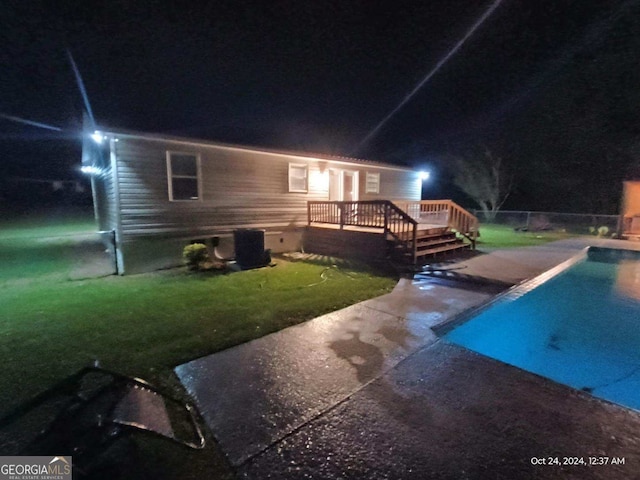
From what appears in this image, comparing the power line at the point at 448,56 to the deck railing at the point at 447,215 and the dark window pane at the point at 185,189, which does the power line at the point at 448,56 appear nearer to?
the deck railing at the point at 447,215

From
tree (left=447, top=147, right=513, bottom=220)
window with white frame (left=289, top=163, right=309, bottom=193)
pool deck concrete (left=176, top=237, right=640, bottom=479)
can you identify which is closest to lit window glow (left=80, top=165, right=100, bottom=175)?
window with white frame (left=289, top=163, right=309, bottom=193)

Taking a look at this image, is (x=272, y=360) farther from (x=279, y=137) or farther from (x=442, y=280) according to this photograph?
(x=279, y=137)

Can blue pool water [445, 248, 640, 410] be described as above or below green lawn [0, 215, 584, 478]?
below

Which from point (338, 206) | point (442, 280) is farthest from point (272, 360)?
point (338, 206)

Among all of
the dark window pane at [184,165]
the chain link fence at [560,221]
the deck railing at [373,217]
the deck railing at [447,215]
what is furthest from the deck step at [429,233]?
the chain link fence at [560,221]

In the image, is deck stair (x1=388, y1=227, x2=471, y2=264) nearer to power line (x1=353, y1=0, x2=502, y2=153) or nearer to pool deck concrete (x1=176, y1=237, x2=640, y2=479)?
pool deck concrete (x1=176, y1=237, x2=640, y2=479)

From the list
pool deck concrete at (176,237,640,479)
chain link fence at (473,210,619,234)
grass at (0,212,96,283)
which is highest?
chain link fence at (473,210,619,234)

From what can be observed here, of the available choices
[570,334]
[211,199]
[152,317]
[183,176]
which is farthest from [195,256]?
[570,334]

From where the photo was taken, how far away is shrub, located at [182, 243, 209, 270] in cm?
768

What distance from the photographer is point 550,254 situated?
33.7 feet

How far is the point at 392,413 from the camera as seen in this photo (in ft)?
8.41

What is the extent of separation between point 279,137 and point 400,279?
7.55 meters

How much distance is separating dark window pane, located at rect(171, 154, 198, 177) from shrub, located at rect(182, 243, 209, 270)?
2105 mm

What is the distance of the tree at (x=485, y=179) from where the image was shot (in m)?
23.3
